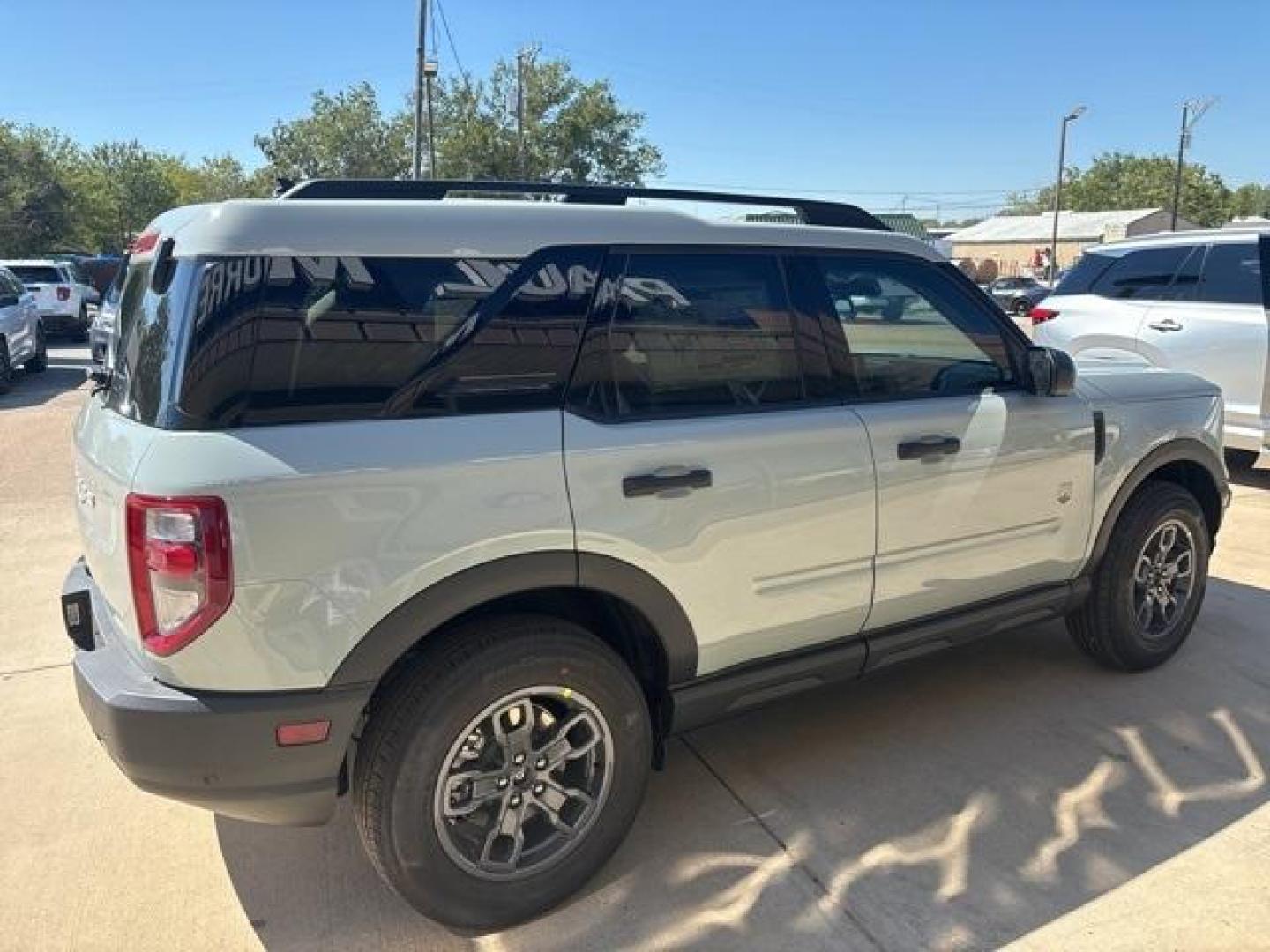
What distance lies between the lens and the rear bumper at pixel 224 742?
214 cm

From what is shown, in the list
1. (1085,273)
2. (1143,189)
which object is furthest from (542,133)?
(1143,189)

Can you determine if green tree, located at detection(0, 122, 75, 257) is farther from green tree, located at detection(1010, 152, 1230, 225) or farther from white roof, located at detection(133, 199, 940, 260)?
green tree, located at detection(1010, 152, 1230, 225)

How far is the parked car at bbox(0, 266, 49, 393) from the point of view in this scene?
12.6m

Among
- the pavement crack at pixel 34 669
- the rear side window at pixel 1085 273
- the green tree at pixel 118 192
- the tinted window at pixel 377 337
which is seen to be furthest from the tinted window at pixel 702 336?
the green tree at pixel 118 192

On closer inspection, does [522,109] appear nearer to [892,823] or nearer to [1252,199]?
[892,823]

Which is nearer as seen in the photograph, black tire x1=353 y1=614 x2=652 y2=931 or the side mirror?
black tire x1=353 y1=614 x2=652 y2=931

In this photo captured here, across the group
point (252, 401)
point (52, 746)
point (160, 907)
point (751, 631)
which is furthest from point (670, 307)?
point (52, 746)

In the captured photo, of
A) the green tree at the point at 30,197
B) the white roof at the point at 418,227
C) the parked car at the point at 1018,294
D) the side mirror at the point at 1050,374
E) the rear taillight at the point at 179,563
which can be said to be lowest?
the rear taillight at the point at 179,563

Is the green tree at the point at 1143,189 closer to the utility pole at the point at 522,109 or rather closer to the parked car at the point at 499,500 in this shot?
the utility pole at the point at 522,109

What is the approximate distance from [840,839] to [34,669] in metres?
3.45

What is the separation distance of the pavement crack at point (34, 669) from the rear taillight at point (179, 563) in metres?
2.50

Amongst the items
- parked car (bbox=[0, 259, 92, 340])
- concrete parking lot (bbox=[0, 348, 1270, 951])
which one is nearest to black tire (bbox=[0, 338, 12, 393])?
parked car (bbox=[0, 259, 92, 340])

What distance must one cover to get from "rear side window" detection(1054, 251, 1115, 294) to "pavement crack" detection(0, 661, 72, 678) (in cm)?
788

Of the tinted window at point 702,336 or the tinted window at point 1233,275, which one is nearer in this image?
the tinted window at point 702,336
